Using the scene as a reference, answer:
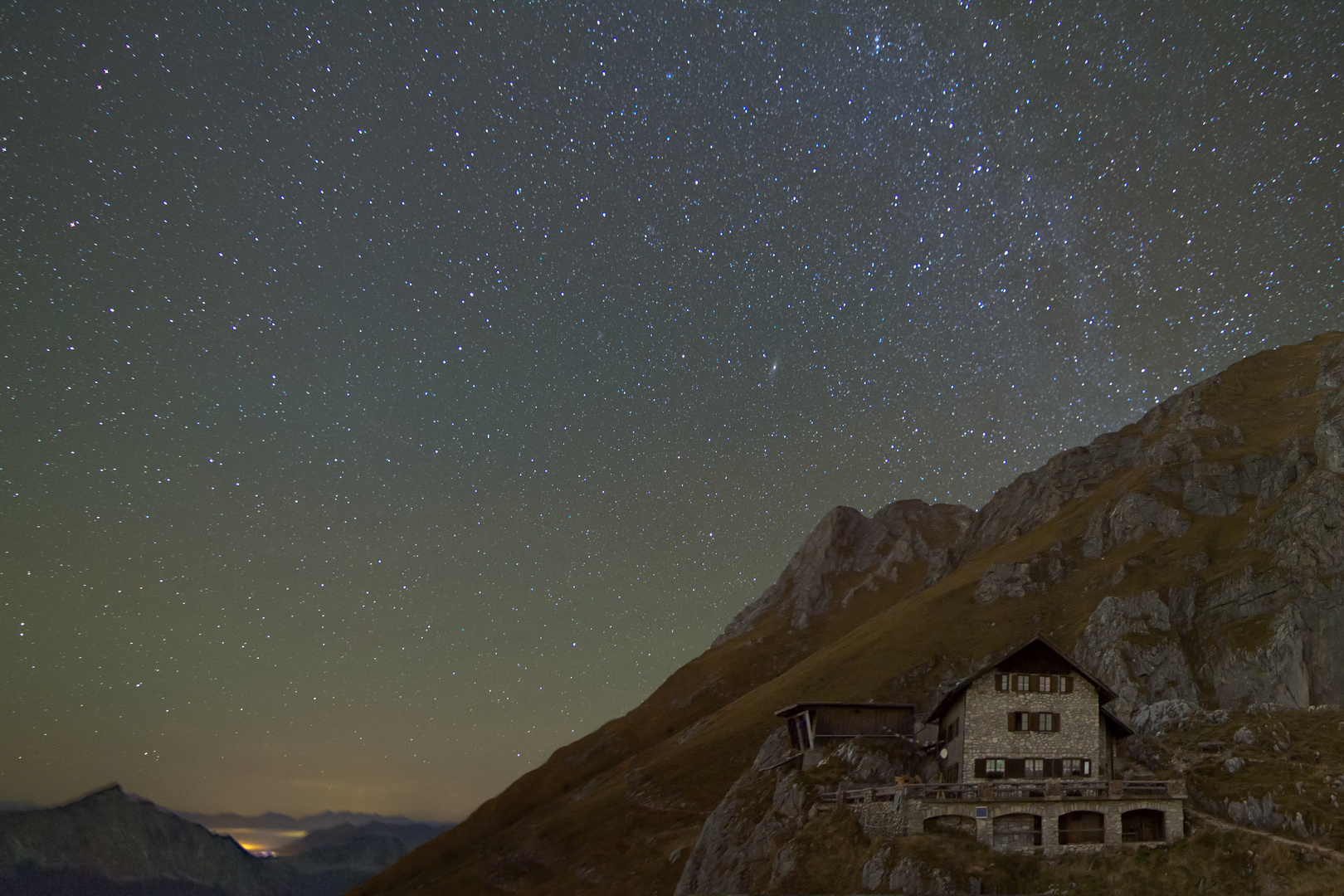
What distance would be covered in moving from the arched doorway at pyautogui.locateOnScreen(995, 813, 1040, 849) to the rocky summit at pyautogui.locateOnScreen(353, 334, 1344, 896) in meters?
1.47

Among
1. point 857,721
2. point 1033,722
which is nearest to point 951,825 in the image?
point 1033,722

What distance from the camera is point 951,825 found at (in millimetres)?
52688

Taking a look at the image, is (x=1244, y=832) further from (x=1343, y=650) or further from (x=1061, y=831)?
(x=1343, y=650)

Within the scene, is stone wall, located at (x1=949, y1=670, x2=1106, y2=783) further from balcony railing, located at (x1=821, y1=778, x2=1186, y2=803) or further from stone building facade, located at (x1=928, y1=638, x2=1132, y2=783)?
Answer: balcony railing, located at (x1=821, y1=778, x2=1186, y2=803)

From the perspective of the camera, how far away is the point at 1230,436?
186 m

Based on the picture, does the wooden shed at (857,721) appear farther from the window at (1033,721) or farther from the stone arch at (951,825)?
the stone arch at (951,825)

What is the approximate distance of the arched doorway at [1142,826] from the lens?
168 feet

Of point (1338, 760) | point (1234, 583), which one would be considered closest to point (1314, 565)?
point (1234, 583)

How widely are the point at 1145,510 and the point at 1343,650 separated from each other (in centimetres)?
4847

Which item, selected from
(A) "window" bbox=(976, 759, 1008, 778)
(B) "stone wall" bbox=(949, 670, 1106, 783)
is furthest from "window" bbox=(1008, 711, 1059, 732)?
(A) "window" bbox=(976, 759, 1008, 778)

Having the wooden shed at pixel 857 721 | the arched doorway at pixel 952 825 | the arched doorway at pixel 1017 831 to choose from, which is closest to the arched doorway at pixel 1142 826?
the arched doorway at pixel 1017 831

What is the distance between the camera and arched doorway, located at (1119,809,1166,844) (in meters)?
51.1

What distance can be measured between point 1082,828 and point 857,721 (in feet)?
106

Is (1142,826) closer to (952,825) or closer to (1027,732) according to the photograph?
(952,825)
